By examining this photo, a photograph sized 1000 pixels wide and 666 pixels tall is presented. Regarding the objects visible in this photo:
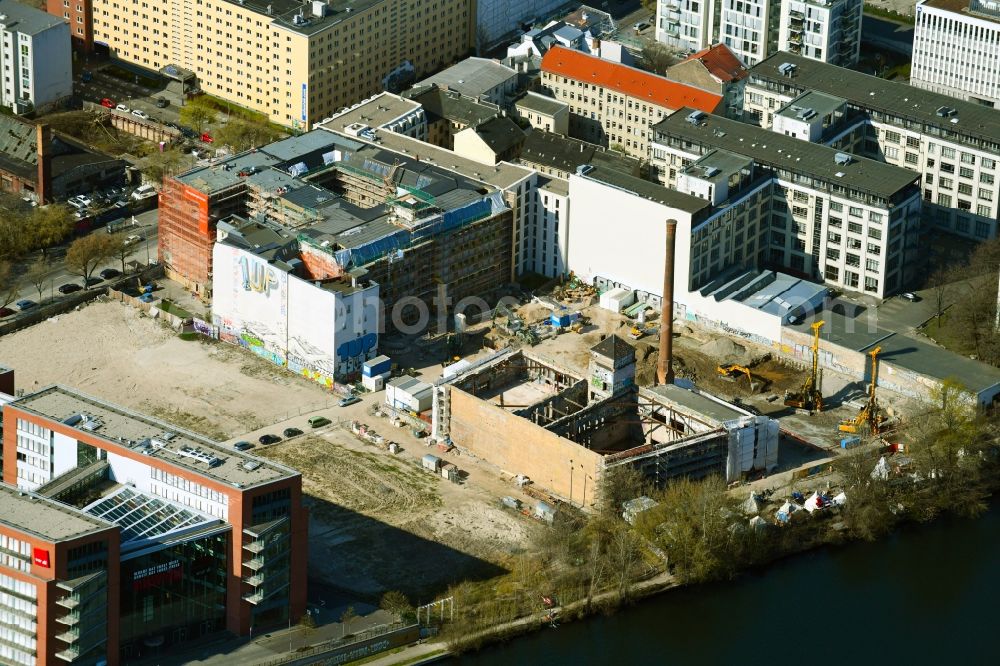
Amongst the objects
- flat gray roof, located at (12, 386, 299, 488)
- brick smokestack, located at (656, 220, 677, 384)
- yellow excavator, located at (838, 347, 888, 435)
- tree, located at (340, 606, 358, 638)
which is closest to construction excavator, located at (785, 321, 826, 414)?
yellow excavator, located at (838, 347, 888, 435)

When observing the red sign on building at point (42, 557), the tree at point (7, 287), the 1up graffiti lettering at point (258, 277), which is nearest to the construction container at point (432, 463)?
the 1up graffiti lettering at point (258, 277)

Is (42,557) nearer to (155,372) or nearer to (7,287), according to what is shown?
(155,372)

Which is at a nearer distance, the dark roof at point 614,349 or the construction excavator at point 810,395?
the dark roof at point 614,349

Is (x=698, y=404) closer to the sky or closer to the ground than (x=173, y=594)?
closer to the sky

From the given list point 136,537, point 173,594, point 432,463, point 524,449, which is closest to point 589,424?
point 524,449

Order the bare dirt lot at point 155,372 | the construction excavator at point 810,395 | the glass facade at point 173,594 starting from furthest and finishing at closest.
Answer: the construction excavator at point 810,395 → the bare dirt lot at point 155,372 → the glass facade at point 173,594

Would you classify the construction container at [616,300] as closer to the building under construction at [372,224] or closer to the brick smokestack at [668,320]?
the building under construction at [372,224]

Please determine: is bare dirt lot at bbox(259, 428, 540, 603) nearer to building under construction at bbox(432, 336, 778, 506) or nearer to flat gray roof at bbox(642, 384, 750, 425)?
building under construction at bbox(432, 336, 778, 506)
